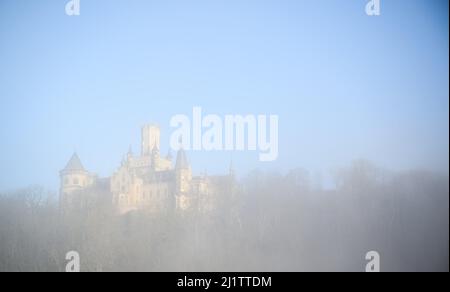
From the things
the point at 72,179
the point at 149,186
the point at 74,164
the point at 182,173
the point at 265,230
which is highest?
the point at 74,164

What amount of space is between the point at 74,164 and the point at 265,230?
7888 mm

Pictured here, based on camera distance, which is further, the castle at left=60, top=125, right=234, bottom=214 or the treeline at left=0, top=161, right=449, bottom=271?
the castle at left=60, top=125, right=234, bottom=214

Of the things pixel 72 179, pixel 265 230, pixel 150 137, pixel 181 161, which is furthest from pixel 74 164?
pixel 265 230

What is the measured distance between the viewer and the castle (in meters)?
19.1

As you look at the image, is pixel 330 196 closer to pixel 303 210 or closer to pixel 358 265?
pixel 303 210

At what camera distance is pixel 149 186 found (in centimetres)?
2100

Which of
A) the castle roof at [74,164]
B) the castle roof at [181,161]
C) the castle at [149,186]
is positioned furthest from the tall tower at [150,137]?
the castle roof at [74,164]

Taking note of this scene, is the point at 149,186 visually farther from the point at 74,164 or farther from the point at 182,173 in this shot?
the point at 74,164

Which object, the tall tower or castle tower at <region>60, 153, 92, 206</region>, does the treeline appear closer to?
castle tower at <region>60, 153, 92, 206</region>

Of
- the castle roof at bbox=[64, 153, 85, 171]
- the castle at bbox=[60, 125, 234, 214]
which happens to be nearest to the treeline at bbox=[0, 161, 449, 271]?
the castle at bbox=[60, 125, 234, 214]

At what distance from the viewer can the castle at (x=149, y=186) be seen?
19.1 meters

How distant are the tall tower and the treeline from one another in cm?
305
